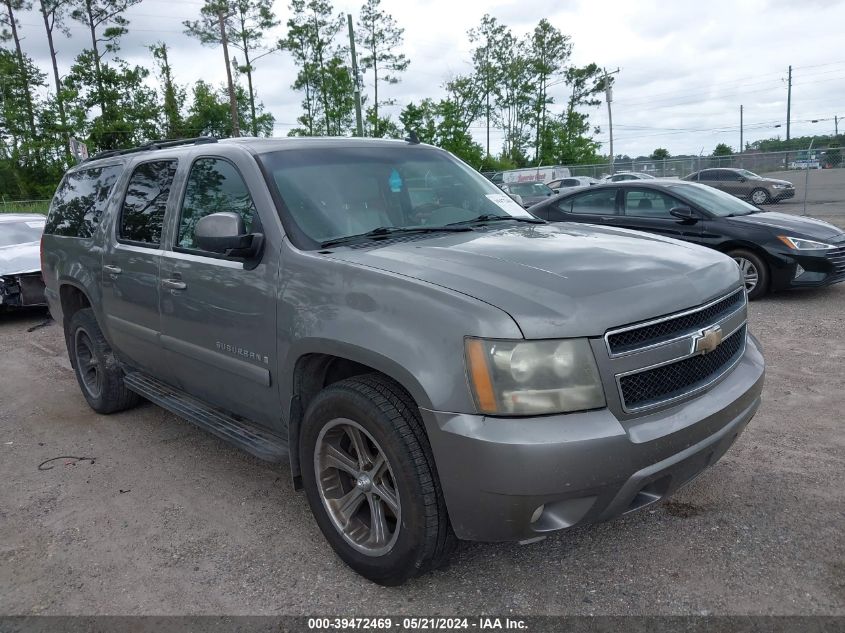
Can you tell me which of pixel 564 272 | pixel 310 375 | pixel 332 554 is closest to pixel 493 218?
pixel 564 272

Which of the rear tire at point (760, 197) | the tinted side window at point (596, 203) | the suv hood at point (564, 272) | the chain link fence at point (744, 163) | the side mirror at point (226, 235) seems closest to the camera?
the suv hood at point (564, 272)

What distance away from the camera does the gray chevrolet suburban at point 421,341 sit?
216 cm

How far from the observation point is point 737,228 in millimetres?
7875

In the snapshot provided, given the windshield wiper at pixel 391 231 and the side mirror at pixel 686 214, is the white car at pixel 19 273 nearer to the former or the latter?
the windshield wiper at pixel 391 231

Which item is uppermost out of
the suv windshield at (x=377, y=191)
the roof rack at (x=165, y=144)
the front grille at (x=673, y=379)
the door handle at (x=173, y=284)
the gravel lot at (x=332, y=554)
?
the roof rack at (x=165, y=144)

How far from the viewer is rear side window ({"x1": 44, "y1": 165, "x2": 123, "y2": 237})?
15.0 ft

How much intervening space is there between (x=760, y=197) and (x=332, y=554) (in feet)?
77.9

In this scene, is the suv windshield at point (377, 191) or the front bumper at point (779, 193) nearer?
the suv windshield at point (377, 191)

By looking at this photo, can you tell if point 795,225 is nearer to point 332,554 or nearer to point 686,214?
point 686,214

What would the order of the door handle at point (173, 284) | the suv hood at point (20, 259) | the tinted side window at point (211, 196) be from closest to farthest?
the tinted side window at point (211, 196)
the door handle at point (173, 284)
the suv hood at point (20, 259)

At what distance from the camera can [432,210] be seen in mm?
3518

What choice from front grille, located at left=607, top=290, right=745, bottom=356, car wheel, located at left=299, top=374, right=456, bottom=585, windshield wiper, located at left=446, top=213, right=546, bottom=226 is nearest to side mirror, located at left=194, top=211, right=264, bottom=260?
car wheel, located at left=299, top=374, right=456, bottom=585

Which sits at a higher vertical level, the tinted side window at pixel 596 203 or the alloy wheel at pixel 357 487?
the tinted side window at pixel 596 203

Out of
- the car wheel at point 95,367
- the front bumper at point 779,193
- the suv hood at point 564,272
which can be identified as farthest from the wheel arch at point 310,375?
the front bumper at point 779,193
